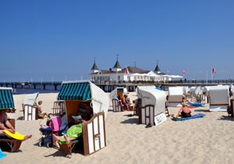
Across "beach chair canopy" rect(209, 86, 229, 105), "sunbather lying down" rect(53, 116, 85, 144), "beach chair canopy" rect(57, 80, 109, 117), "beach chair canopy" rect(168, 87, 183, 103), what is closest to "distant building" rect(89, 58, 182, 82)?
"beach chair canopy" rect(168, 87, 183, 103)

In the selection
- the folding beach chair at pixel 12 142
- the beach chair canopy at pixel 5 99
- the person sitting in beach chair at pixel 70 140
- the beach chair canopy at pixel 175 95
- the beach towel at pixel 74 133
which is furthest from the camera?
the beach chair canopy at pixel 175 95

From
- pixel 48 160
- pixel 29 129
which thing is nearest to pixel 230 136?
pixel 48 160

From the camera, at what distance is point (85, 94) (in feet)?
17.9

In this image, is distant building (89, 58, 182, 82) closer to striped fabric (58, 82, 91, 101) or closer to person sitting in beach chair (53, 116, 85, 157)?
striped fabric (58, 82, 91, 101)

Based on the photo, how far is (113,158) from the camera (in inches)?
192

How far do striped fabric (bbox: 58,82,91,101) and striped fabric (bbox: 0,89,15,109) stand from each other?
1.30 m

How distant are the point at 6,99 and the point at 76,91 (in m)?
1.86

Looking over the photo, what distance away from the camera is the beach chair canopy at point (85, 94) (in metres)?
5.47

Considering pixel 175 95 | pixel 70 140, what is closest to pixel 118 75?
pixel 175 95

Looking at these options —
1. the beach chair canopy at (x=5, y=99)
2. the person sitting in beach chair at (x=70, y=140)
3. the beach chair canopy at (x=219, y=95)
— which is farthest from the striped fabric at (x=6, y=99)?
the beach chair canopy at (x=219, y=95)

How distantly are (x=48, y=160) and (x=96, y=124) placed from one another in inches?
54.0

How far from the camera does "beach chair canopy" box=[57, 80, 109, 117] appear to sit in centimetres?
547

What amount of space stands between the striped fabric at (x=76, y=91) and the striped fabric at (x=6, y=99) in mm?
1302

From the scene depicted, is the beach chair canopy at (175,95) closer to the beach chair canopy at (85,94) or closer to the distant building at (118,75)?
the beach chair canopy at (85,94)
